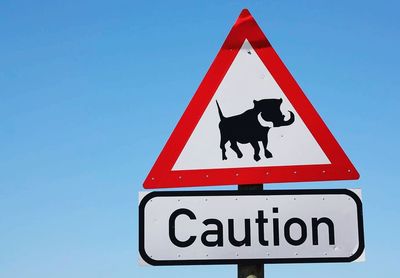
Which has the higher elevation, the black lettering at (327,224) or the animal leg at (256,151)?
the animal leg at (256,151)

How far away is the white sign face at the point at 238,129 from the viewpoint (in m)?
2.17

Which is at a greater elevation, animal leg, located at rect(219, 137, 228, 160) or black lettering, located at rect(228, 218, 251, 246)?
animal leg, located at rect(219, 137, 228, 160)

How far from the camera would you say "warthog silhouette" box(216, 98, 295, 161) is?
2176 millimetres

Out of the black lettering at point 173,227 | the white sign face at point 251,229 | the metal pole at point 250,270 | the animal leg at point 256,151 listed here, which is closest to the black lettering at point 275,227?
the white sign face at point 251,229

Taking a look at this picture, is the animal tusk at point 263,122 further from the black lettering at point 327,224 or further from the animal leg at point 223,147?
the black lettering at point 327,224

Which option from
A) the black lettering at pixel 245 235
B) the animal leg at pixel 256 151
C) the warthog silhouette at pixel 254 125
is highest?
the warthog silhouette at pixel 254 125

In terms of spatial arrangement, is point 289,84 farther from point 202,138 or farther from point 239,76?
point 202,138

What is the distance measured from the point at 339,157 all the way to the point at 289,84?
369 millimetres

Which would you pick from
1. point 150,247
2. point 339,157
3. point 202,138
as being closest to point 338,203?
point 339,157

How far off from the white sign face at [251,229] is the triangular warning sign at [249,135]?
9cm

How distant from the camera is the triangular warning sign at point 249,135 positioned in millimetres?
2166

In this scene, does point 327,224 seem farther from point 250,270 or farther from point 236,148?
point 236,148

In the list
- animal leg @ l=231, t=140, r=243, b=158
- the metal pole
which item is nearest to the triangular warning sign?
animal leg @ l=231, t=140, r=243, b=158

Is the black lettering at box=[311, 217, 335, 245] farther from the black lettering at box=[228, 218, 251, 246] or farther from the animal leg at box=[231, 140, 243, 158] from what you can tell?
the animal leg at box=[231, 140, 243, 158]
